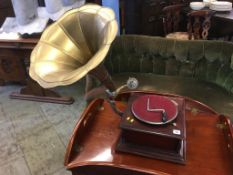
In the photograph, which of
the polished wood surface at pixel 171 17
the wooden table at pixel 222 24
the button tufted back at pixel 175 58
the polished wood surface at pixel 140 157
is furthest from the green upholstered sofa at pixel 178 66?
the wooden table at pixel 222 24

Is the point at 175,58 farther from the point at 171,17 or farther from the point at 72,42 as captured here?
the point at 72,42

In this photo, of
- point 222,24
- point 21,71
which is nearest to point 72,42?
point 21,71

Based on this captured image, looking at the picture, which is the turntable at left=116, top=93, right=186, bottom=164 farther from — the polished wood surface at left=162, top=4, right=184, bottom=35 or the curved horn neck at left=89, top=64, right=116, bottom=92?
the polished wood surface at left=162, top=4, right=184, bottom=35

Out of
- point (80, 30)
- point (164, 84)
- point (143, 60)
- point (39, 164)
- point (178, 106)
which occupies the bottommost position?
point (39, 164)

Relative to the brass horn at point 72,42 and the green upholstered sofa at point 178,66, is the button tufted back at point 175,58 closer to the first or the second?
the green upholstered sofa at point 178,66

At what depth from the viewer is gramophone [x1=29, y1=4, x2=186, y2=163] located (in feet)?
3.24

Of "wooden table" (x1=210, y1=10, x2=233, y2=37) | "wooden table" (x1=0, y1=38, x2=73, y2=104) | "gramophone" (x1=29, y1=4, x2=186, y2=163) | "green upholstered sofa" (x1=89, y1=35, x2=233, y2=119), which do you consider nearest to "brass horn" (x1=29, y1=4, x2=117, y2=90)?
"gramophone" (x1=29, y1=4, x2=186, y2=163)

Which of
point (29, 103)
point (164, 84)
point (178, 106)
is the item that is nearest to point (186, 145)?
point (178, 106)

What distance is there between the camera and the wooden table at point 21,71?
2.08 metres

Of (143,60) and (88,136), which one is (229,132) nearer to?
(88,136)

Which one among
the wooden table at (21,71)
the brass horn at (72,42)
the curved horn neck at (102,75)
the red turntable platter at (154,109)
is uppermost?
the brass horn at (72,42)

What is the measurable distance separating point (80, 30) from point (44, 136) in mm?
1023

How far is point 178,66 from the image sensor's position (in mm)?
1963

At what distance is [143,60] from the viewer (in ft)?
6.68
